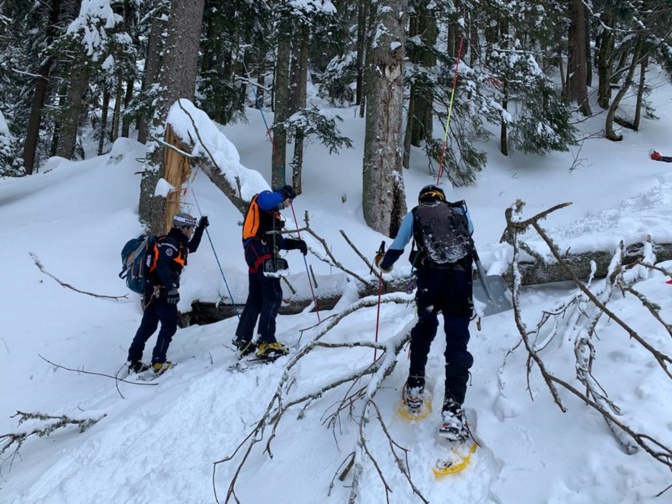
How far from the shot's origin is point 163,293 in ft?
16.5

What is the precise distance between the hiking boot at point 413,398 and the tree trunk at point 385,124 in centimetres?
539

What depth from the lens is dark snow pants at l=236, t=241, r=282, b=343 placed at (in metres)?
4.49

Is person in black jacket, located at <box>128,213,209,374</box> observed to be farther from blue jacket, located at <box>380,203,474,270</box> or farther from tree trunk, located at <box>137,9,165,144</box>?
tree trunk, located at <box>137,9,165,144</box>

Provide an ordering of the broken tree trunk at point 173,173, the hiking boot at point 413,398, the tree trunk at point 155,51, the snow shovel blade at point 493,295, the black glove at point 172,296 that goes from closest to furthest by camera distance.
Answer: the hiking boot at point 413,398 → the snow shovel blade at point 493,295 → the black glove at point 172,296 → the broken tree trunk at point 173,173 → the tree trunk at point 155,51

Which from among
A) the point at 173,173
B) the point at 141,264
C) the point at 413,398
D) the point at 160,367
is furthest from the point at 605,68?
the point at 160,367

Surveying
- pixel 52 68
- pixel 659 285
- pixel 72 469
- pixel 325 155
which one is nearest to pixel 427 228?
pixel 659 285

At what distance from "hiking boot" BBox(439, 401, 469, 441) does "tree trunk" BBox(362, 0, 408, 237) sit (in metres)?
5.72

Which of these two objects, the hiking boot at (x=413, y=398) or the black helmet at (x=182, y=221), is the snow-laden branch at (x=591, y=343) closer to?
the hiking boot at (x=413, y=398)

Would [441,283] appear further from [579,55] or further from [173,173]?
[579,55]

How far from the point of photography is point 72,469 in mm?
3354

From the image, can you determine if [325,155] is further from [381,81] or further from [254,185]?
[254,185]

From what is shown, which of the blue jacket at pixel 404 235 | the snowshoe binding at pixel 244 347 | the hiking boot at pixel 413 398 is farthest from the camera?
the snowshoe binding at pixel 244 347

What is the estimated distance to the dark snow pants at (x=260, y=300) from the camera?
4.49 meters

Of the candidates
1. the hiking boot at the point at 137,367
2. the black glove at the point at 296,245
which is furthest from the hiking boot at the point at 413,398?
the hiking boot at the point at 137,367
